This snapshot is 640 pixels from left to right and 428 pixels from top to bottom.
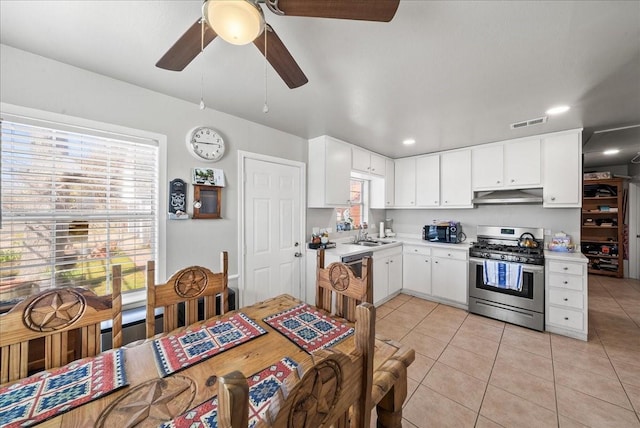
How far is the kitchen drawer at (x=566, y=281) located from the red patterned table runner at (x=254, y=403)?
3.26 metres

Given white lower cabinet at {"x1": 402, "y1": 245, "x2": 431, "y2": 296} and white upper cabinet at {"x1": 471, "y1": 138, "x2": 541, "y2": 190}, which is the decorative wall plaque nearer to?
white lower cabinet at {"x1": 402, "y1": 245, "x2": 431, "y2": 296}

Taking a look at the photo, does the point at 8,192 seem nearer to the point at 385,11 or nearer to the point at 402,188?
the point at 385,11

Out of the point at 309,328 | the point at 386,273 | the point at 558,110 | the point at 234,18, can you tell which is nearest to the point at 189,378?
the point at 309,328

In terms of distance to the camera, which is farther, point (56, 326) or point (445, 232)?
point (445, 232)

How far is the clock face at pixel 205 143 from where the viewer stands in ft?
7.34

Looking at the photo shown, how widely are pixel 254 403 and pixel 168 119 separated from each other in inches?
88.6

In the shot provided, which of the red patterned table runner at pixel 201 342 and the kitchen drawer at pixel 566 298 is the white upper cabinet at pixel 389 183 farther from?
the red patterned table runner at pixel 201 342

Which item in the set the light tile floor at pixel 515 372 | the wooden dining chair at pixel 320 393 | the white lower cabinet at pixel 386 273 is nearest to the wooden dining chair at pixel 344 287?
the wooden dining chair at pixel 320 393

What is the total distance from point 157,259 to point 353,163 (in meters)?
2.68

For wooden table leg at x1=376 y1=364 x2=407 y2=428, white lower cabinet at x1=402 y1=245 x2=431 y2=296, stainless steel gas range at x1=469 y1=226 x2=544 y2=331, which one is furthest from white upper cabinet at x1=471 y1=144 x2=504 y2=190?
wooden table leg at x1=376 y1=364 x2=407 y2=428

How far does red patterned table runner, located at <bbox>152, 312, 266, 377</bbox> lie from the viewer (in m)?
1.02

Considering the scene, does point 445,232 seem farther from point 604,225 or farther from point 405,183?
point 604,225

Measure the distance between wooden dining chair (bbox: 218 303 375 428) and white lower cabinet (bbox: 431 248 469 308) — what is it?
3.36 meters

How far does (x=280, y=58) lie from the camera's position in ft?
4.12
